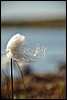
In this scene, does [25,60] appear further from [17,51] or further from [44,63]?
[44,63]

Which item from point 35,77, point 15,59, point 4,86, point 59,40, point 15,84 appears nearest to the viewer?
point 15,59

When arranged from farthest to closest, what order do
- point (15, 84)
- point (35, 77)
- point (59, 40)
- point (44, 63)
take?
point (59, 40) → point (44, 63) → point (35, 77) → point (15, 84)

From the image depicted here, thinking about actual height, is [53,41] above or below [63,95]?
above

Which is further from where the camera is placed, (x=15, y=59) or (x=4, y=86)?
(x=4, y=86)

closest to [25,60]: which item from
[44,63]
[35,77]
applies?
[35,77]
